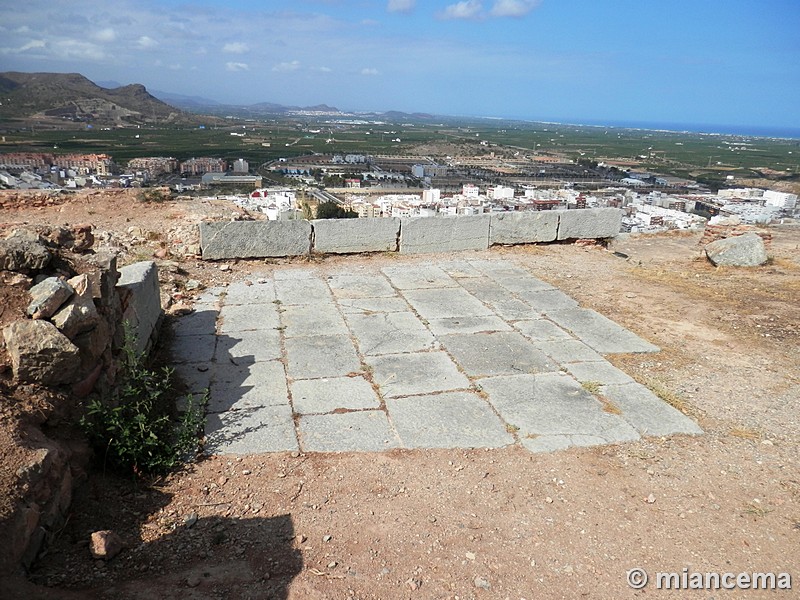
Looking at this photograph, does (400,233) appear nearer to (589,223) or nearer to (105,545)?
(589,223)

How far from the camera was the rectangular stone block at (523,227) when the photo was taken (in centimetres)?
962

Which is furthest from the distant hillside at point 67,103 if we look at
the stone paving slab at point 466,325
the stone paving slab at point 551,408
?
the stone paving slab at point 551,408

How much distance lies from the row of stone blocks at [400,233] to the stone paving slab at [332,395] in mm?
4300

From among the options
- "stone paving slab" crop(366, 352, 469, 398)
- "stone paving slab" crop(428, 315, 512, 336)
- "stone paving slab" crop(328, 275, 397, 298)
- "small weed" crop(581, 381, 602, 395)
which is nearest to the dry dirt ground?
"small weed" crop(581, 381, 602, 395)

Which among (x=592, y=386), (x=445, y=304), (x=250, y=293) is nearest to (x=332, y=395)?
(x=592, y=386)

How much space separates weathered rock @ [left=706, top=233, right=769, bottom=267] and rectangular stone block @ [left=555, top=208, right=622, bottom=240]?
1775 millimetres

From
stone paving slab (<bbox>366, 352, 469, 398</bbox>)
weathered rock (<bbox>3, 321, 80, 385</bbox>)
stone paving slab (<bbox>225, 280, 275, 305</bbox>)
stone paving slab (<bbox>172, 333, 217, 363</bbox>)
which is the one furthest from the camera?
stone paving slab (<bbox>225, 280, 275, 305</bbox>)

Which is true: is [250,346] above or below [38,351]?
below

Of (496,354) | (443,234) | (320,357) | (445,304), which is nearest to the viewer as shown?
(320,357)

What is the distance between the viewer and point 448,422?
13.6 ft

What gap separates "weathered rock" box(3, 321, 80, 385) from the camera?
3.01m

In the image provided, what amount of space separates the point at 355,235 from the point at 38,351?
6199mm

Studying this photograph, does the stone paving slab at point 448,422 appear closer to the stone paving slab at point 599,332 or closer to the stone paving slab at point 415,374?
the stone paving slab at point 415,374

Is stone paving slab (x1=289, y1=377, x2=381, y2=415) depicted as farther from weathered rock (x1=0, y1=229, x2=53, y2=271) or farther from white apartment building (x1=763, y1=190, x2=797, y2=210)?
white apartment building (x1=763, y1=190, x2=797, y2=210)
